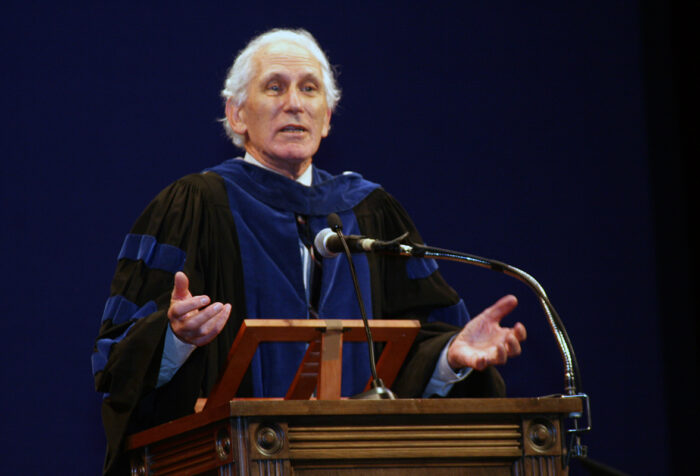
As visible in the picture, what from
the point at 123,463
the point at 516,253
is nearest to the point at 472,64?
the point at 516,253

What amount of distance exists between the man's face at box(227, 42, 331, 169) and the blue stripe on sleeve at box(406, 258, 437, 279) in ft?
1.78

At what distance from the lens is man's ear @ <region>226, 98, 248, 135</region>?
372 centimetres

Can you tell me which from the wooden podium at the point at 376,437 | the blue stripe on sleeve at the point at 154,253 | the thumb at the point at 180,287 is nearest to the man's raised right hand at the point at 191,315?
the thumb at the point at 180,287

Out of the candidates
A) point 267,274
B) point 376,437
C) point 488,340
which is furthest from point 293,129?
point 376,437

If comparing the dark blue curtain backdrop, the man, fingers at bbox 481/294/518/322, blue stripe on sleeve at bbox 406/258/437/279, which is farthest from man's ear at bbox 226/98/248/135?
fingers at bbox 481/294/518/322

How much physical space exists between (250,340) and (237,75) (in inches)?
61.6

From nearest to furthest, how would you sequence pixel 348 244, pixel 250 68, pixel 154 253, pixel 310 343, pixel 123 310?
pixel 310 343, pixel 348 244, pixel 123 310, pixel 154 253, pixel 250 68

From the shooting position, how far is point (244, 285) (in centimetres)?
336

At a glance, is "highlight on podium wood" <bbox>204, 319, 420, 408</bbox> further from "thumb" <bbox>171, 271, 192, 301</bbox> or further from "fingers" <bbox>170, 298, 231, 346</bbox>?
"thumb" <bbox>171, 271, 192, 301</bbox>

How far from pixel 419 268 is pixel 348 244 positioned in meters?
1.07

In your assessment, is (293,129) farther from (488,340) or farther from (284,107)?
(488,340)

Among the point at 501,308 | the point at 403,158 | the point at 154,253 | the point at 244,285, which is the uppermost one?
the point at 403,158

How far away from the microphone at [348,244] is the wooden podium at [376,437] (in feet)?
1.54

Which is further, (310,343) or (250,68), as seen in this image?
(250,68)
